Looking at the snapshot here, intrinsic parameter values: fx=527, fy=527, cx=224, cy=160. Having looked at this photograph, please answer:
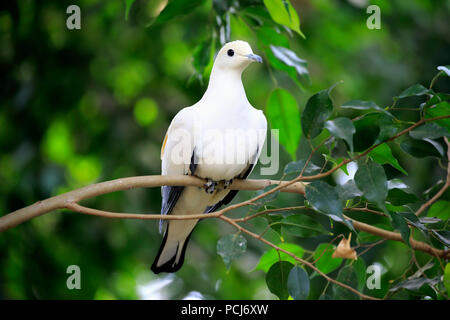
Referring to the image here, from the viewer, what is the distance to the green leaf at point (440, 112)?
1.68 meters

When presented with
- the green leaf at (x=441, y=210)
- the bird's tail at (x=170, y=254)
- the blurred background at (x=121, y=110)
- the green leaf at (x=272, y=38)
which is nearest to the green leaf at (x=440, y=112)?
the green leaf at (x=441, y=210)

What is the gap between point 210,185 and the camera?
2193mm

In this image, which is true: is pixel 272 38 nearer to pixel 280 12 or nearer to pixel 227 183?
pixel 280 12

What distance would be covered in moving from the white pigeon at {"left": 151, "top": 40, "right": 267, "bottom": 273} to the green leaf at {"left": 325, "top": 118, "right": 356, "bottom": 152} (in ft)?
1.65

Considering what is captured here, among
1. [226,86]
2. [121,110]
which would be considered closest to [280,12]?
[226,86]

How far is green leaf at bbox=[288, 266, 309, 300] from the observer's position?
5.66 ft

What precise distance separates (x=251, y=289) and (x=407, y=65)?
259 cm

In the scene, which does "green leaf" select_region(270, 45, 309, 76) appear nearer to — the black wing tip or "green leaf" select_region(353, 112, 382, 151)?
"green leaf" select_region(353, 112, 382, 151)

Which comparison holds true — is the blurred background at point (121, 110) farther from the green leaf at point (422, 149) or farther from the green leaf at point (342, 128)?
the green leaf at point (342, 128)

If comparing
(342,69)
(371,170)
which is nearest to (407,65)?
(342,69)

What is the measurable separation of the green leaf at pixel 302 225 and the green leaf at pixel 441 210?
62cm
